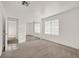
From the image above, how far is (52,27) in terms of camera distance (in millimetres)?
6336

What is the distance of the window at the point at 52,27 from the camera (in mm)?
5705

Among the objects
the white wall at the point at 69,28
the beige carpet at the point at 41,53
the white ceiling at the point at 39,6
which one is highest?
the white ceiling at the point at 39,6

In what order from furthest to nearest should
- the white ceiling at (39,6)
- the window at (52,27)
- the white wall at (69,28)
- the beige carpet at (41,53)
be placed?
1. the window at (52,27)
2. the white wall at (69,28)
3. the white ceiling at (39,6)
4. the beige carpet at (41,53)

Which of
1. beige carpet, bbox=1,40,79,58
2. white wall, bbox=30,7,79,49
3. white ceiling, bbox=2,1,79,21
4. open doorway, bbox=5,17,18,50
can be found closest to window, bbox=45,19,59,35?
white wall, bbox=30,7,79,49

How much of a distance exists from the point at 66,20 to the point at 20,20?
3480 mm

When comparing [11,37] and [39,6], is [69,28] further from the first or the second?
[11,37]

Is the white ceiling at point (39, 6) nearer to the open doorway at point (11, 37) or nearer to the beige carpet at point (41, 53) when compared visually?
the open doorway at point (11, 37)

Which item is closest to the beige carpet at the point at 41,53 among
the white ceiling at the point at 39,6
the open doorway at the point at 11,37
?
the open doorway at the point at 11,37

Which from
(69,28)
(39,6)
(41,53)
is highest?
(39,6)

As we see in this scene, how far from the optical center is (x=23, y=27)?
19.0 ft

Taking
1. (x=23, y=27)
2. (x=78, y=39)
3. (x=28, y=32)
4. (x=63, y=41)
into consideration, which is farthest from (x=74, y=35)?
(x=28, y=32)

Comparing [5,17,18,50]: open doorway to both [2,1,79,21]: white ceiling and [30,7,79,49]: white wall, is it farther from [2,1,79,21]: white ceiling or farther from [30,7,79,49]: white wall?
[30,7,79,49]: white wall

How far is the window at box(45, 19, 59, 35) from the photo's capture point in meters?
5.70

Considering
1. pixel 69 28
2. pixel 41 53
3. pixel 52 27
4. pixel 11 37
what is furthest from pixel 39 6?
pixel 11 37
